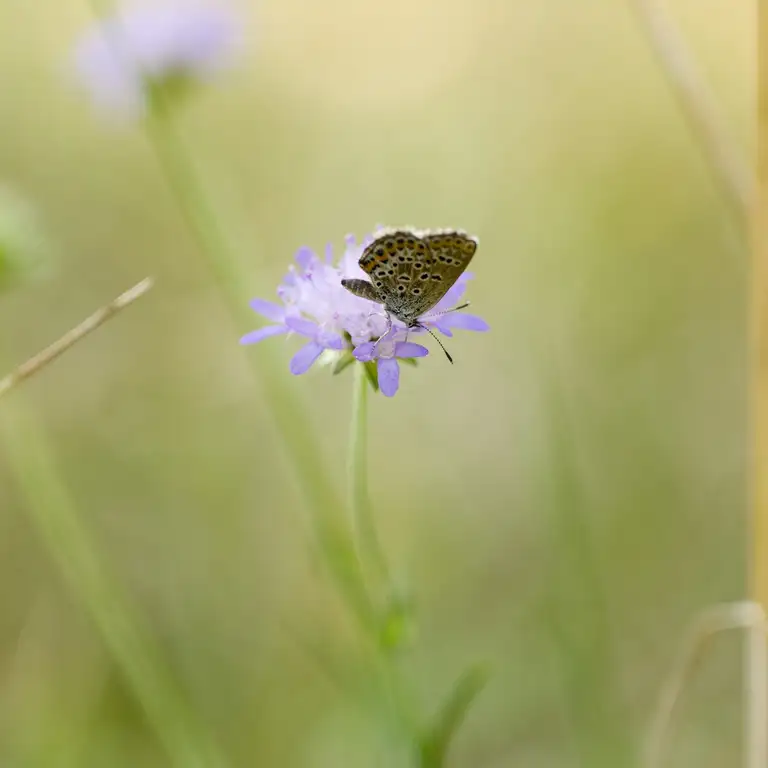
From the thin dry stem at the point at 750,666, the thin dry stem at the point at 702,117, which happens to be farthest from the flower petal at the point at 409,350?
the thin dry stem at the point at 702,117

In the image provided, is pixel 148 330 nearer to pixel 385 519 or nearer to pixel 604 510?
pixel 385 519

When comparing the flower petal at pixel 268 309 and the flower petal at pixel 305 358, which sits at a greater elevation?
the flower petal at pixel 268 309

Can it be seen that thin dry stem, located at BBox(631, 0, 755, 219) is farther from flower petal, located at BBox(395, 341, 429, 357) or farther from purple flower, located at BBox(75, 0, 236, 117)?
purple flower, located at BBox(75, 0, 236, 117)

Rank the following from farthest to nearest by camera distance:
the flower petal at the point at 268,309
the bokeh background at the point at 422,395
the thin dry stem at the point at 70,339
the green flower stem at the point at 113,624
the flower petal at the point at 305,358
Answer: the bokeh background at the point at 422,395
the green flower stem at the point at 113,624
the flower petal at the point at 268,309
the flower petal at the point at 305,358
the thin dry stem at the point at 70,339

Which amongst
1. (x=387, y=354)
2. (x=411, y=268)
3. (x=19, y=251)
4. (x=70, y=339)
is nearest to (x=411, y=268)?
(x=411, y=268)

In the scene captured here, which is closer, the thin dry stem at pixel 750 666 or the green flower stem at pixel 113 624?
the thin dry stem at pixel 750 666

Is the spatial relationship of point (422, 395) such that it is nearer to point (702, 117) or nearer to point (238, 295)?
point (238, 295)

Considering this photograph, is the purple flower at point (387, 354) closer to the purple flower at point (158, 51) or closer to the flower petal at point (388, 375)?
the flower petal at point (388, 375)

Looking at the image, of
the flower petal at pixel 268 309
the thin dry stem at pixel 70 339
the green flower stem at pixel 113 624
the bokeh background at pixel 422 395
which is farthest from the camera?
the bokeh background at pixel 422 395
